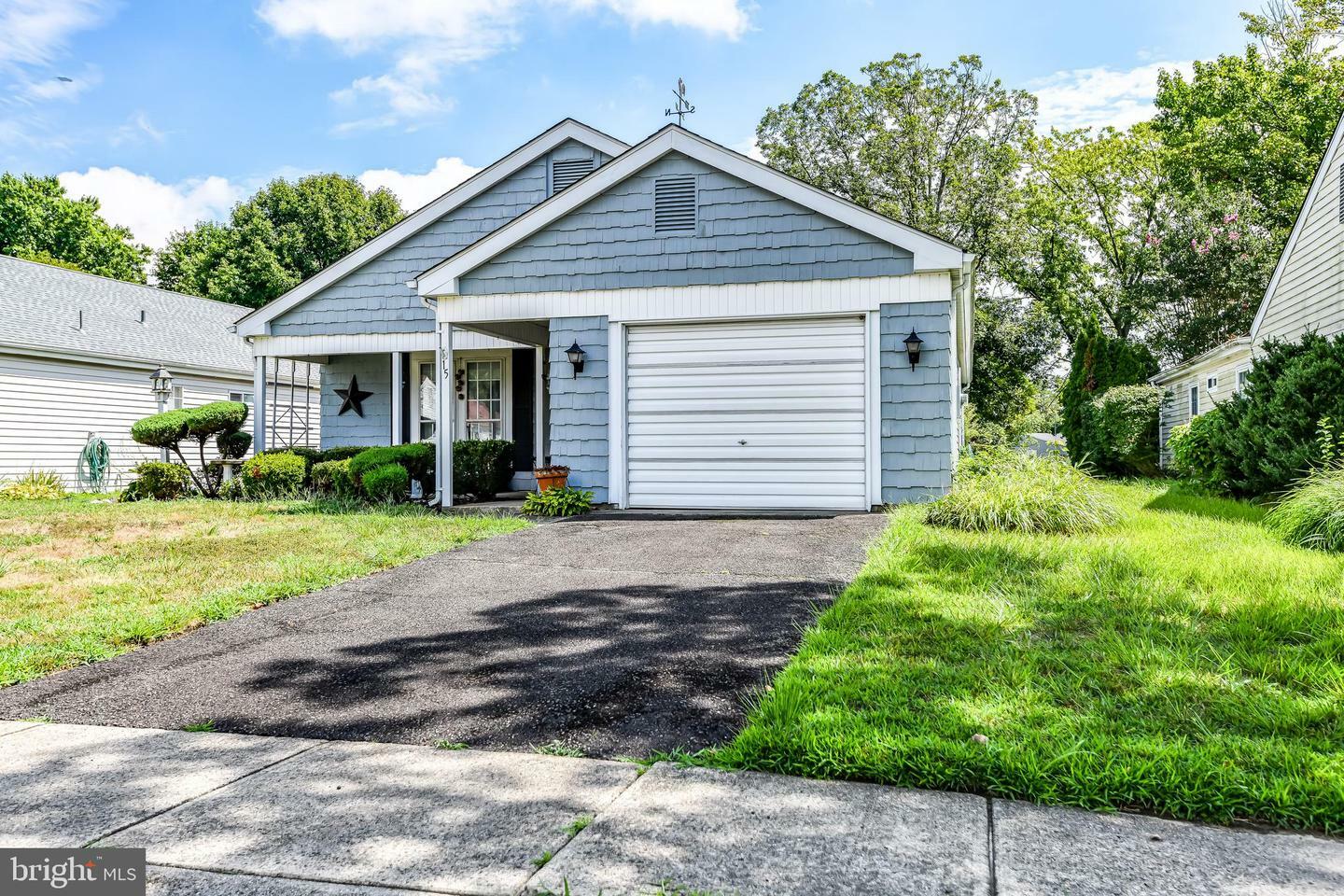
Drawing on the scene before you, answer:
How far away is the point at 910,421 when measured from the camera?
910cm

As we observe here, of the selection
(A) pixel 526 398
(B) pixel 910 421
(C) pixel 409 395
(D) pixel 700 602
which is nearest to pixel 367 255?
(C) pixel 409 395

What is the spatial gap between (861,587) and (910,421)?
4463 mm

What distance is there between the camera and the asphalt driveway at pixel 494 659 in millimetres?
3186

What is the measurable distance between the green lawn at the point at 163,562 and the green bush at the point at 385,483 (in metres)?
0.75

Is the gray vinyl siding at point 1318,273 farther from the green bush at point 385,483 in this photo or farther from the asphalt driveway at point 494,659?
the green bush at point 385,483

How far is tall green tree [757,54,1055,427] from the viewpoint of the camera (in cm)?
2530

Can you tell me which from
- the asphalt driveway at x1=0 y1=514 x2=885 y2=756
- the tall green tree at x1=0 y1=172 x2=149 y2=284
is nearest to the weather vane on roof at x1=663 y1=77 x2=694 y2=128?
the asphalt driveway at x1=0 y1=514 x2=885 y2=756

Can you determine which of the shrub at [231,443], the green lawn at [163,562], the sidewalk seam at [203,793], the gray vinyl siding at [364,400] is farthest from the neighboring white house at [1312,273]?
the shrub at [231,443]

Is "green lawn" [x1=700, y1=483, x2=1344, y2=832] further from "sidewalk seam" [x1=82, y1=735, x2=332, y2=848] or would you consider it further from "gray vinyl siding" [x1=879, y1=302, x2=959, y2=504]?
"gray vinyl siding" [x1=879, y1=302, x2=959, y2=504]

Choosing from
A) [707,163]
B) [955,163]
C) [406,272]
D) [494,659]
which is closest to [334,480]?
[406,272]

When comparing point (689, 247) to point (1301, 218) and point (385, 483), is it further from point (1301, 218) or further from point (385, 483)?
point (1301, 218)

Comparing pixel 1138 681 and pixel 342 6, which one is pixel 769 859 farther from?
pixel 342 6

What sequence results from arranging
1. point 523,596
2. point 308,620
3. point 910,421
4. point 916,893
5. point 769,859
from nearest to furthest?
point 916,893 → point 769,859 → point 308,620 → point 523,596 → point 910,421

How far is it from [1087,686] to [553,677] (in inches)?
92.6
